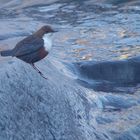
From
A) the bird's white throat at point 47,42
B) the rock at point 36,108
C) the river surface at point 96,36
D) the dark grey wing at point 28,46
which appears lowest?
the river surface at point 96,36

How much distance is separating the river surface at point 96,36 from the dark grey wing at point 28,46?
114 centimetres

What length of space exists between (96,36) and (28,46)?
4577mm

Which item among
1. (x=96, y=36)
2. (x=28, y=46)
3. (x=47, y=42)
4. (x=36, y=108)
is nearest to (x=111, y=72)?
(x=96, y=36)

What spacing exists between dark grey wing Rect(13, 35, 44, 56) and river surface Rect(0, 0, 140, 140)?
1.14 meters

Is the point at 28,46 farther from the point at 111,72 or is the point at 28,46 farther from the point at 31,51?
the point at 111,72

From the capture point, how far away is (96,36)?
10.8 metres

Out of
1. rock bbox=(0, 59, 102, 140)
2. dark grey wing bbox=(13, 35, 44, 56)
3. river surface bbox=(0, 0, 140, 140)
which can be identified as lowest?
river surface bbox=(0, 0, 140, 140)

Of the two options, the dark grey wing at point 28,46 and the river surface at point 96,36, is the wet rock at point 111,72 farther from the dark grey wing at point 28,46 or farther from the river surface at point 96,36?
the dark grey wing at point 28,46

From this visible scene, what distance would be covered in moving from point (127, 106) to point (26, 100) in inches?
84.4

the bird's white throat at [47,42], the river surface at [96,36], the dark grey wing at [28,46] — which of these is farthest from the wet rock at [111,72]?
the dark grey wing at [28,46]

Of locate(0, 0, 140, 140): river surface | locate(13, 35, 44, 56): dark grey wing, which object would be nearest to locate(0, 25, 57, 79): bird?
locate(13, 35, 44, 56): dark grey wing

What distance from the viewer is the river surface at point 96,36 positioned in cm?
705

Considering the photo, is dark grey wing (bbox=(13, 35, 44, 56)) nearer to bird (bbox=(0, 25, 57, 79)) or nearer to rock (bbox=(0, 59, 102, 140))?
bird (bbox=(0, 25, 57, 79))

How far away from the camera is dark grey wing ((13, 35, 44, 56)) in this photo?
624 cm
